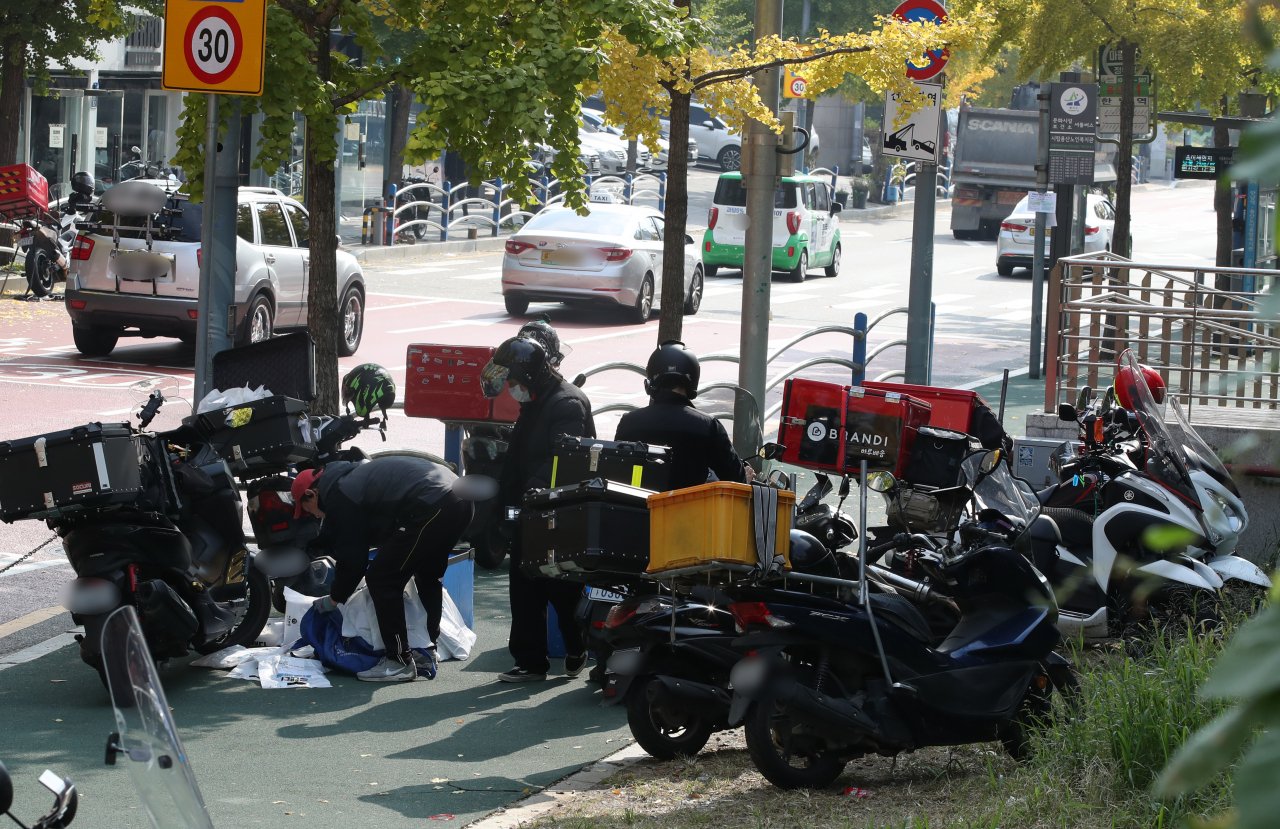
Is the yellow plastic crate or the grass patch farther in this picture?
the yellow plastic crate

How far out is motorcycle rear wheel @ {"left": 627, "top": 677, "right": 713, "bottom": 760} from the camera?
18.6 ft

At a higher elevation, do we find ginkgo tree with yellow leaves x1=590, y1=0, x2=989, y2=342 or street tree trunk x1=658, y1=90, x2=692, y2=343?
ginkgo tree with yellow leaves x1=590, y1=0, x2=989, y2=342

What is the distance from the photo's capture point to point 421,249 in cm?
2925

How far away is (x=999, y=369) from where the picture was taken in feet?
61.7

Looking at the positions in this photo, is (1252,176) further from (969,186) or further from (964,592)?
(969,186)

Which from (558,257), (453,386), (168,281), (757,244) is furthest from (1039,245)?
(453,386)

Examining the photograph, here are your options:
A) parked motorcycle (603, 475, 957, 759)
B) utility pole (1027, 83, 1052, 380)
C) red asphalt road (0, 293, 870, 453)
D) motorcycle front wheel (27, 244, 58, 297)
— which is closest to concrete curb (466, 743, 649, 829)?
parked motorcycle (603, 475, 957, 759)

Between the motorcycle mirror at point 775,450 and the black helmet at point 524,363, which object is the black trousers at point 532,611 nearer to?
the black helmet at point 524,363

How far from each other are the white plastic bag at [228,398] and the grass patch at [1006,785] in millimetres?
3031

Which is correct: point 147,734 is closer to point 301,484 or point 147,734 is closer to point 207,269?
point 301,484

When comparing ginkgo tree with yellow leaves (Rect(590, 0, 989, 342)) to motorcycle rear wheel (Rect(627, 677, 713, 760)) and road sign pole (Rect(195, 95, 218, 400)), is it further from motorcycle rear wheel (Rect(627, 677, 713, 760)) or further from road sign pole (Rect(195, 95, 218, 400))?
motorcycle rear wheel (Rect(627, 677, 713, 760))

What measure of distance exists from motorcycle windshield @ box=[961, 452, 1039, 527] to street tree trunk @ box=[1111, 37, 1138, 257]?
39.1 ft

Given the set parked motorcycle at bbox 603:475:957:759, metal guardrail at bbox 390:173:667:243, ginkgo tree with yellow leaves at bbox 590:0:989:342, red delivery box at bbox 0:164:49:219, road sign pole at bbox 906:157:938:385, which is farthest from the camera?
metal guardrail at bbox 390:173:667:243

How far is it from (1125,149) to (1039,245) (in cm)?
193
